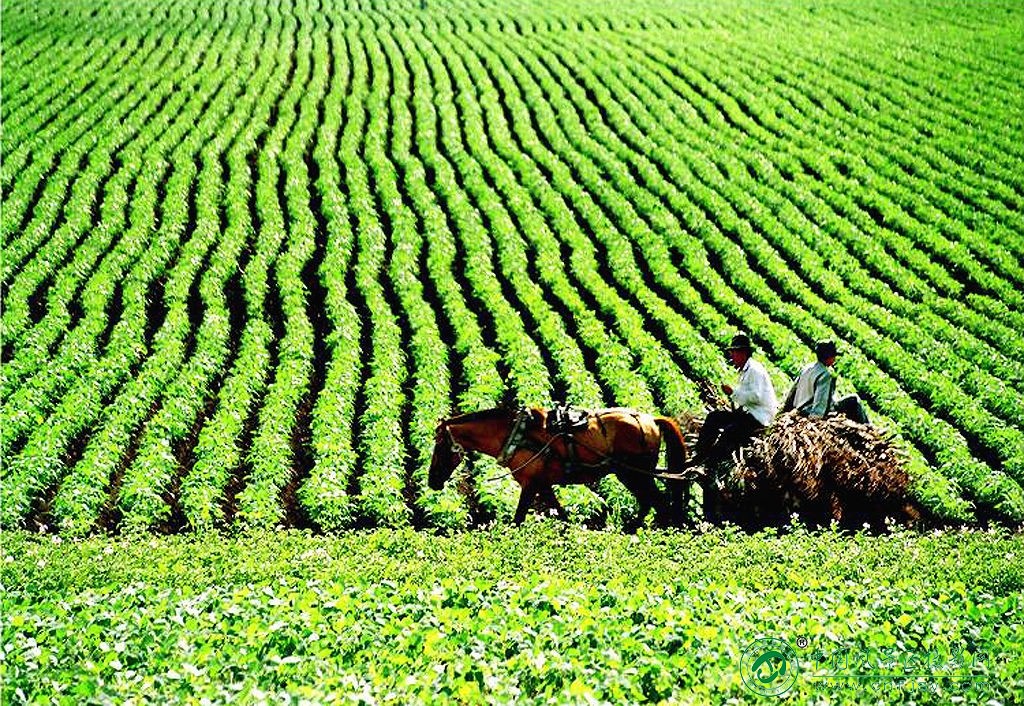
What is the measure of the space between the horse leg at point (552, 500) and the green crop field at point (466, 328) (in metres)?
0.54

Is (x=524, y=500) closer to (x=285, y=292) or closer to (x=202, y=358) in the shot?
(x=202, y=358)

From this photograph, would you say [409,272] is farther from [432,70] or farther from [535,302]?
[432,70]

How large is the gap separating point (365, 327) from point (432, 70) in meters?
21.8

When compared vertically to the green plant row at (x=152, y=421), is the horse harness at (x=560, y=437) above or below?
above

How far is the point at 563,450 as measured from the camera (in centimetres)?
1181

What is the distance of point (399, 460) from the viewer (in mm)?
14055

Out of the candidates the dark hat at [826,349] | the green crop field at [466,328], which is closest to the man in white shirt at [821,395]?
the dark hat at [826,349]

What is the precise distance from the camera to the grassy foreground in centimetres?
697

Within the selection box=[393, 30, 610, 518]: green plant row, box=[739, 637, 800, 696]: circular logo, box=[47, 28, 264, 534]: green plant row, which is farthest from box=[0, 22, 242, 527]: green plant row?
box=[739, 637, 800, 696]: circular logo

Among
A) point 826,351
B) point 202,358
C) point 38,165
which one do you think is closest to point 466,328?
point 202,358

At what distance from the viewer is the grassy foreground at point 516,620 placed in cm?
697

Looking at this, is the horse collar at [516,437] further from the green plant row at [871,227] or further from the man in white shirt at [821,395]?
the green plant row at [871,227]

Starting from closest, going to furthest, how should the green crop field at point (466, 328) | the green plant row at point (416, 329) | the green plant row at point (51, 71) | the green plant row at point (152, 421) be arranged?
the green crop field at point (466, 328) < the green plant row at point (152, 421) < the green plant row at point (416, 329) < the green plant row at point (51, 71)

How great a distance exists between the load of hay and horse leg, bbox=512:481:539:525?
206 cm
